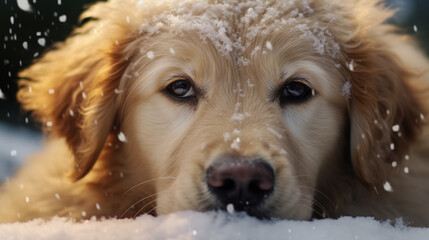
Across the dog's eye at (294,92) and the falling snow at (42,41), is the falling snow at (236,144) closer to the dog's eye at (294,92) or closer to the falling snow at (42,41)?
the dog's eye at (294,92)

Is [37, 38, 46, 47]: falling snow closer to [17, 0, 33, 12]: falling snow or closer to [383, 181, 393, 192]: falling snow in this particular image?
[17, 0, 33, 12]: falling snow

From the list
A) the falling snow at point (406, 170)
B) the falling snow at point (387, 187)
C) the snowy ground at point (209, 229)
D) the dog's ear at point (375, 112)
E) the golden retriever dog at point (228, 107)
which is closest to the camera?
the snowy ground at point (209, 229)

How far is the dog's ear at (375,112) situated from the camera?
10.8 ft

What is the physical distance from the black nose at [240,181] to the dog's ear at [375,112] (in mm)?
942

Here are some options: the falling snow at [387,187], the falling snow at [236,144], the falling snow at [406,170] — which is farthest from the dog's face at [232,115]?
the falling snow at [406,170]

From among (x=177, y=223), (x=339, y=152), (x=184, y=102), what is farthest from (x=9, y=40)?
(x=177, y=223)

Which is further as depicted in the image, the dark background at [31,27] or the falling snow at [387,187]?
the dark background at [31,27]

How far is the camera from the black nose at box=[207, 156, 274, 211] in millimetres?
2445

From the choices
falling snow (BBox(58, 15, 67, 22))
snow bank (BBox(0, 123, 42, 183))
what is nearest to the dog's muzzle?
snow bank (BBox(0, 123, 42, 183))

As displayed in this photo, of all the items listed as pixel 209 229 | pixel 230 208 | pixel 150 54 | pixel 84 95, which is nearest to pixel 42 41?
pixel 84 95

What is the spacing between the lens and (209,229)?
214 cm

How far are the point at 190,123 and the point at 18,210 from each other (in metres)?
1.41

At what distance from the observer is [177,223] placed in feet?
7.09

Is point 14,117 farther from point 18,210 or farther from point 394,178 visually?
point 394,178
